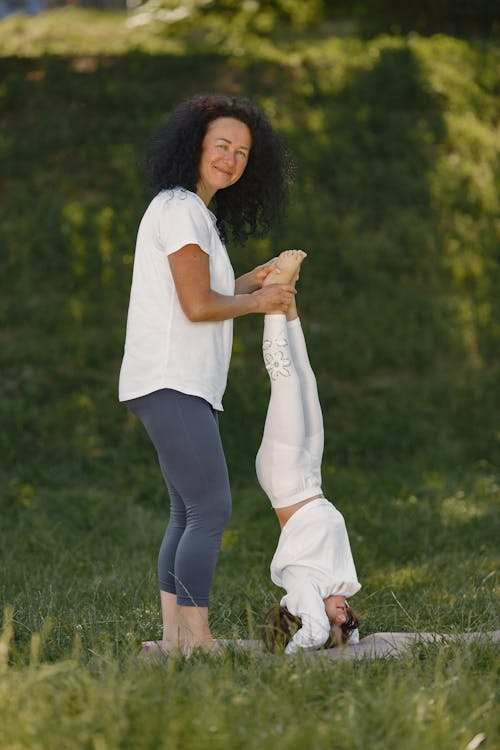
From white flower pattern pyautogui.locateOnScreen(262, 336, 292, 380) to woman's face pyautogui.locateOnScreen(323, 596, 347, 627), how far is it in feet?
2.60

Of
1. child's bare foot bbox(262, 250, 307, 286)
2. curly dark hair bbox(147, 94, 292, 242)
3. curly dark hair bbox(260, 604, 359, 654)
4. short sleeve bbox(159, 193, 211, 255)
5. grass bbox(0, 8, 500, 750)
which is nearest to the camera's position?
grass bbox(0, 8, 500, 750)

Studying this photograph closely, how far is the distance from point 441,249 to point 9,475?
13.7 feet

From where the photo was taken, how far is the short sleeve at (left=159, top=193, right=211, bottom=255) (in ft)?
11.5

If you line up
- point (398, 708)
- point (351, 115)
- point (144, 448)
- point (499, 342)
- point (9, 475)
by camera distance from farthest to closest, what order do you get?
1. point (351, 115)
2. point (499, 342)
3. point (144, 448)
4. point (9, 475)
5. point (398, 708)

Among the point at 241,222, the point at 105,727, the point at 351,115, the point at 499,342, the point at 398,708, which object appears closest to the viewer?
the point at 105,727

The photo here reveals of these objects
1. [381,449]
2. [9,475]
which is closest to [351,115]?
[381,449]

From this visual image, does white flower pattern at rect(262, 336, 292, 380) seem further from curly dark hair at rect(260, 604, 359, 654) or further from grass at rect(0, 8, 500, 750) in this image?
grass at rect(0, 8, 500, 750)

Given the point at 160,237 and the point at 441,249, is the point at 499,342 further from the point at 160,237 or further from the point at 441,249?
the point at 160,237

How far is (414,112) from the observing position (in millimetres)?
10305

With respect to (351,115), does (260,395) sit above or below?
below

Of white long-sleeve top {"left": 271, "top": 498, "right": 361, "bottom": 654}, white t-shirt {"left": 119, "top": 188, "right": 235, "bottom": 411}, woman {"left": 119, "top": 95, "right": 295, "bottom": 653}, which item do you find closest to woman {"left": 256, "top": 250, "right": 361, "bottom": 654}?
white long-sleeve top {"left": 271, "top": 498, "right": 361, "bottom": 654}

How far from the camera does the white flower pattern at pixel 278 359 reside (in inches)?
Result: 152

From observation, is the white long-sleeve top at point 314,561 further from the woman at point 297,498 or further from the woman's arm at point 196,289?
the woman's arm at point 196,289

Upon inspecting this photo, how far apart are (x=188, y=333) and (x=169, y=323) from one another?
0.07m
